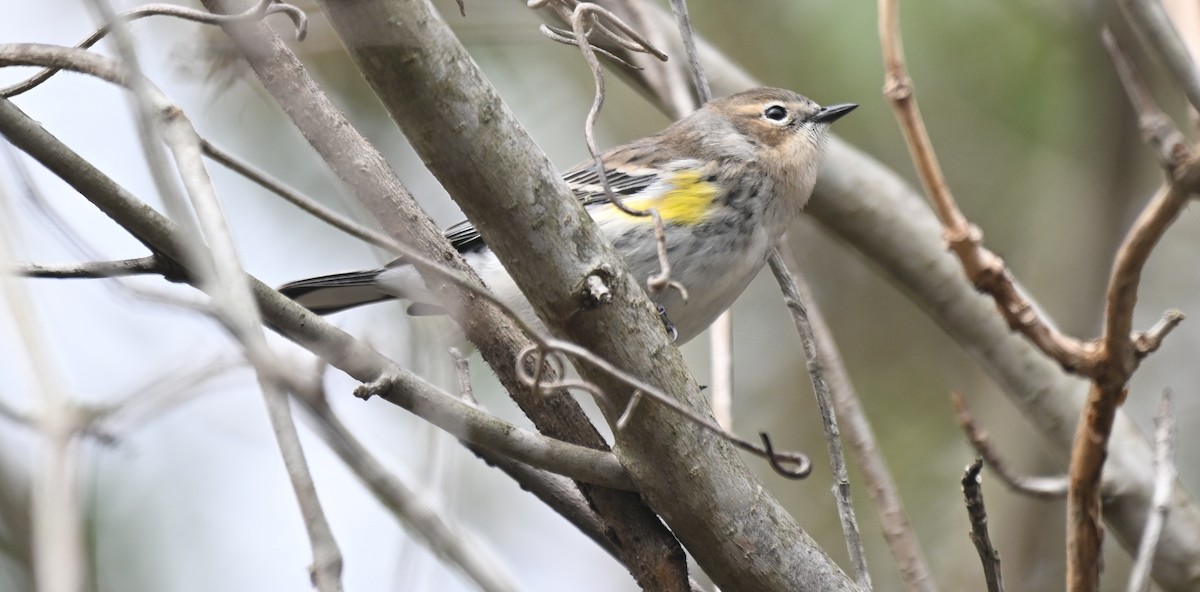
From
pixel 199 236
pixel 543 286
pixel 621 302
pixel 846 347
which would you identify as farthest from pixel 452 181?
pixel 846 347

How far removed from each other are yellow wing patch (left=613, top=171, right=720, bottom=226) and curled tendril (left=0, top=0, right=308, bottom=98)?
2013mm

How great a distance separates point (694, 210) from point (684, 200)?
10cm

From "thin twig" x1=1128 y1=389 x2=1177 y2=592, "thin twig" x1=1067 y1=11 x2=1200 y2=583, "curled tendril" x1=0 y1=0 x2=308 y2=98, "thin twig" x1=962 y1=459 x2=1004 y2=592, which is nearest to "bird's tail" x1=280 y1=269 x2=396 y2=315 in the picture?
"curled tendril" x1=0 y1=0 x2=308 y2=98

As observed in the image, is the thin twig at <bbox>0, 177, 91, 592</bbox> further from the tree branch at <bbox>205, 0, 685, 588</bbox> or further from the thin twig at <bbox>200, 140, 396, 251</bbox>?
the tree branch at <bbox>205, 0, 685, 588</bbox>

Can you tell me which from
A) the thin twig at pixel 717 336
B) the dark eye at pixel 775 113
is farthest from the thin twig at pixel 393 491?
the dark eye at pixel 775 113

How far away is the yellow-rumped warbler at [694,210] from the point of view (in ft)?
14.1

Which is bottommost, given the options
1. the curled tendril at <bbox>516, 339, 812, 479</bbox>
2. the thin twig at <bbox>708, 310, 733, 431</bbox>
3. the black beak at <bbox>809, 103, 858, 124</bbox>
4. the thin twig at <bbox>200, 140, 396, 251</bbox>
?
the curled tendril at <bbox>516, 339, 812, 479</bbox>

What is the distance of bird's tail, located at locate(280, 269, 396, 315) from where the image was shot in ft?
14.5

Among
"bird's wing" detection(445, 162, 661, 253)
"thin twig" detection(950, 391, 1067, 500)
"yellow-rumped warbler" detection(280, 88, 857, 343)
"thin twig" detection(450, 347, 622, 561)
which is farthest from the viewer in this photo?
"bird's wing" detection(445, 162, 661, 253)

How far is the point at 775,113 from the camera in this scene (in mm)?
5465

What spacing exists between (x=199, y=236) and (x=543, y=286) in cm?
82

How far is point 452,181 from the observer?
2.22 m

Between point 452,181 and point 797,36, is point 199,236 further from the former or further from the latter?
point 797,36

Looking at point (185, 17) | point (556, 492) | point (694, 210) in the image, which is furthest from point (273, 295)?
point (694, 210)
